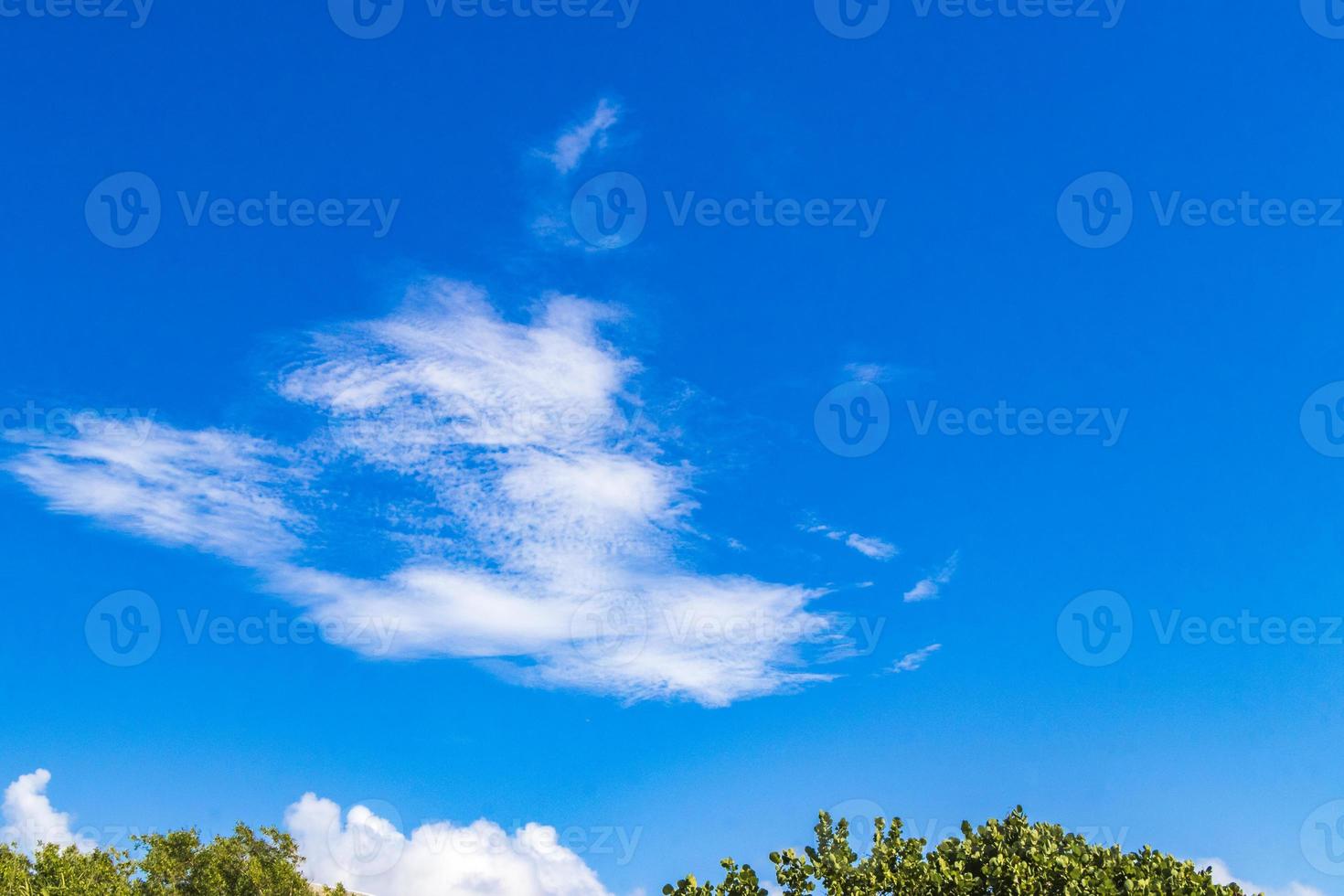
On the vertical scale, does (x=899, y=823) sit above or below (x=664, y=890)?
above

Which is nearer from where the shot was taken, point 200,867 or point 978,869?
point 978,869

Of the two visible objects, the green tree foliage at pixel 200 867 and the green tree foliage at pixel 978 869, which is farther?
the green tree foliage at pixel 200 867

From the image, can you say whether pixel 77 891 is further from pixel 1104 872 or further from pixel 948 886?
pixel 1104 872

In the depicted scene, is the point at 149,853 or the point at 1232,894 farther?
the point at 149,853

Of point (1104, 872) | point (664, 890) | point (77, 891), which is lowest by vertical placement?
point (77, 891)

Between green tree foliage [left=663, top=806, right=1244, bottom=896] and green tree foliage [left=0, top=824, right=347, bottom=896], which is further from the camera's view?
green tree foliage [left=0, top=824, right=347, bottom=896]

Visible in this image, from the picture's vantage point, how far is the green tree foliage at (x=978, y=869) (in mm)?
22781

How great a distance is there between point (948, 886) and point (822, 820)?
3316mm

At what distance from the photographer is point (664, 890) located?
2294 cm

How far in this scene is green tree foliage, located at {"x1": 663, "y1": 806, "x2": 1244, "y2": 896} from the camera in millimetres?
22781

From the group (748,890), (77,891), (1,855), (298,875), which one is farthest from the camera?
(298,875)

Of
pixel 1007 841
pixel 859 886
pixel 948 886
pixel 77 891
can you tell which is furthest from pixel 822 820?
pixel 77 891

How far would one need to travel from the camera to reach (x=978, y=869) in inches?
941

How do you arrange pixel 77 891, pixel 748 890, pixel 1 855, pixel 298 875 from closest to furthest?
pixel 748 890 → pixel 77 891 → pixel 1 855 → pixel 298 875
